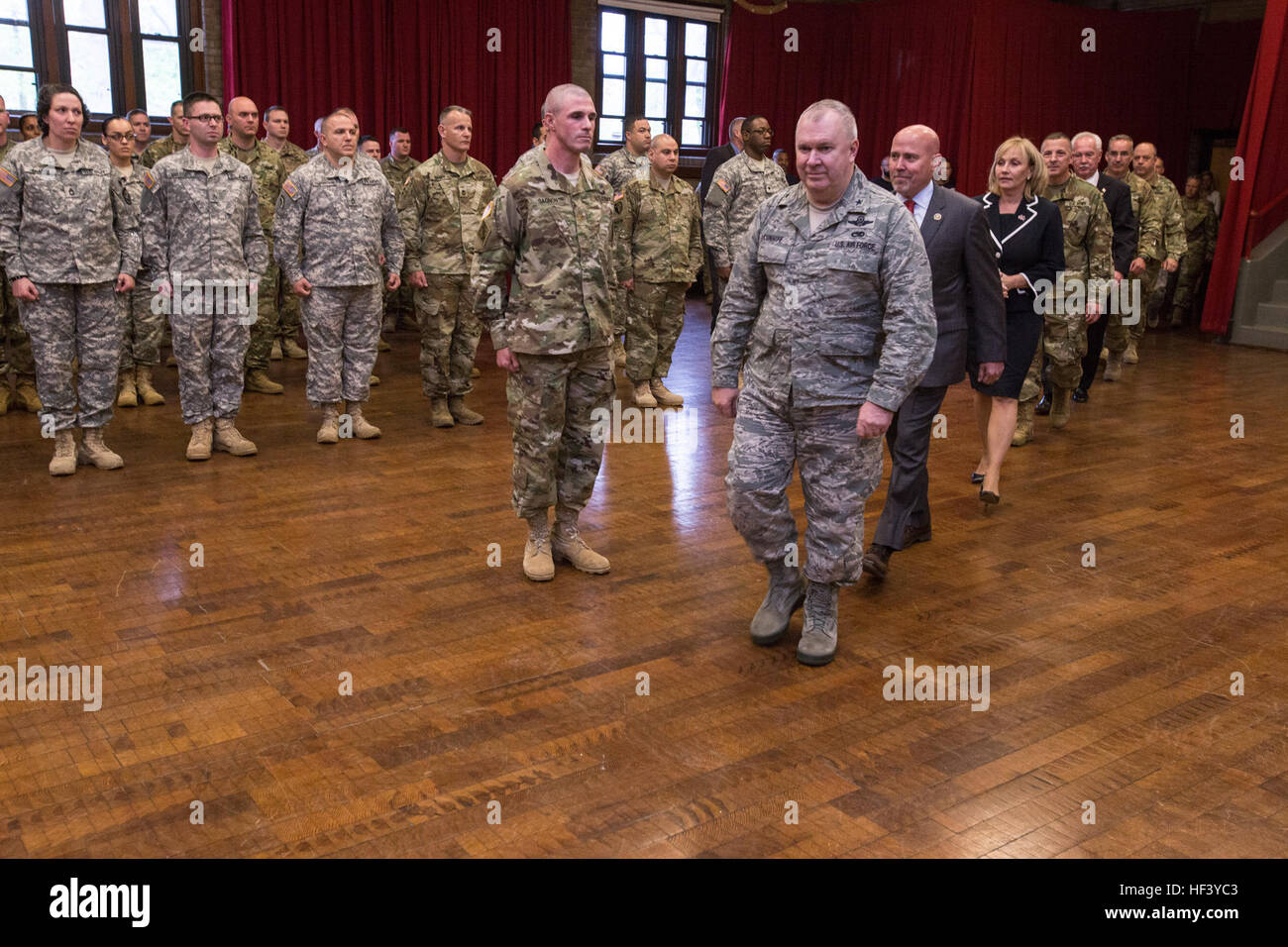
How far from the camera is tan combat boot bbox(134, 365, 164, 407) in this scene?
21.9ft

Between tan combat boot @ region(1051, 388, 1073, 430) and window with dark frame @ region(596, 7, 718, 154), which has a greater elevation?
window with dark frame @ region(596, 7, 718, 154)

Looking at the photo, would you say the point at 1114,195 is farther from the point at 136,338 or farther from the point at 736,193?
the point at 136,338

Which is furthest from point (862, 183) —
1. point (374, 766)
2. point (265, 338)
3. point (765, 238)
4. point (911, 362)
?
point (265, 338)

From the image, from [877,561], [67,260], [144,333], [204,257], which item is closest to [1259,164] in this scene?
[877,561]

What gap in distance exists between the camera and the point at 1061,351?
6316 mm

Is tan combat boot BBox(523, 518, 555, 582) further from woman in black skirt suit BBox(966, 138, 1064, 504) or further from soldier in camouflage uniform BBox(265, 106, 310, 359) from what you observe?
soldier in camouflage uniform BBox(265, 106, 310, 359)

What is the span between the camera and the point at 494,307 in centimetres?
390

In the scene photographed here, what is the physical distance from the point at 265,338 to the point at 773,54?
8.89 metres

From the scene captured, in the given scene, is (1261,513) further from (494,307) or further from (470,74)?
(470,74)

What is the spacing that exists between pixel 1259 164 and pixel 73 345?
10.2m

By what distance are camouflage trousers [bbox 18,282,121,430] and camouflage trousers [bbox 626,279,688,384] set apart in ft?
9.53

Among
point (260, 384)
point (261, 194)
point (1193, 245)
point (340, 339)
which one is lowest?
point (260, 384)

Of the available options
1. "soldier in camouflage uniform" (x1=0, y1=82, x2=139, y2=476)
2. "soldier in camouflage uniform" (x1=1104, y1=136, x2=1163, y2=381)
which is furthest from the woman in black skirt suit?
"soldier in camouflage uniform" (x1=0, y1=82, x2=139, y2=476)

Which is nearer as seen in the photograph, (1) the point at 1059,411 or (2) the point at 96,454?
(2) the point at 96,454
